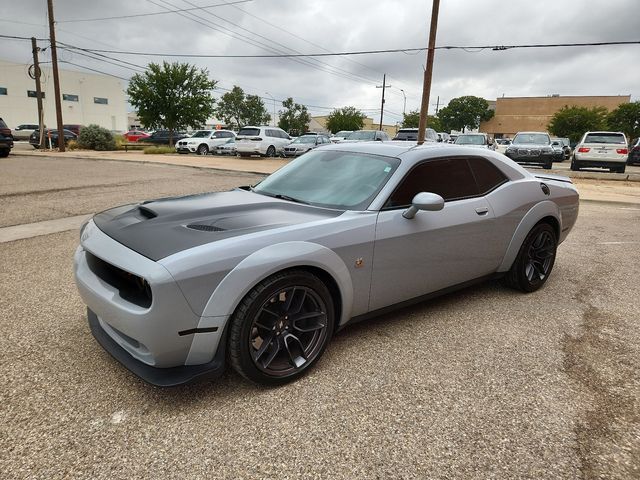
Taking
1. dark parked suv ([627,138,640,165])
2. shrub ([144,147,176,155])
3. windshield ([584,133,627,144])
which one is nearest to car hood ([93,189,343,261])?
windshield ([584,133,627,144])

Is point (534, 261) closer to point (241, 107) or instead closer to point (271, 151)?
point (271, 151)

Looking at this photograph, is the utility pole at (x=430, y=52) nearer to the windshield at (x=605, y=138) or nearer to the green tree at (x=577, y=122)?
the windshield at (x=605, y=138)

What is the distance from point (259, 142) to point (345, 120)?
200 ft

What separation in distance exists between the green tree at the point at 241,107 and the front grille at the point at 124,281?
86.5 metres

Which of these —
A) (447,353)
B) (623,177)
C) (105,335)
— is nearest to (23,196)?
(105,335)

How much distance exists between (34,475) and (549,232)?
4370mm

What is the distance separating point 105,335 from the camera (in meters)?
2.58

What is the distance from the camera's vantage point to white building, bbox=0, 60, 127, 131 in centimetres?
5707

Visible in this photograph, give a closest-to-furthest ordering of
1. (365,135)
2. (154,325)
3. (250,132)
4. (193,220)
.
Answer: (154,325) → (193,220) → (365,135) → (250,132)

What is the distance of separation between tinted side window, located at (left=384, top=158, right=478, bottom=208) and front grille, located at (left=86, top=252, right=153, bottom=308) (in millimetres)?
1639

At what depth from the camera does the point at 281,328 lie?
2.54m

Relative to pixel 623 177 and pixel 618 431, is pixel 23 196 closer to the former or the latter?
pixel 618 431

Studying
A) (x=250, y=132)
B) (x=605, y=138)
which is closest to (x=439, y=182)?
(x=605, y=138)

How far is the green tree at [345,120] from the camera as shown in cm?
8012
